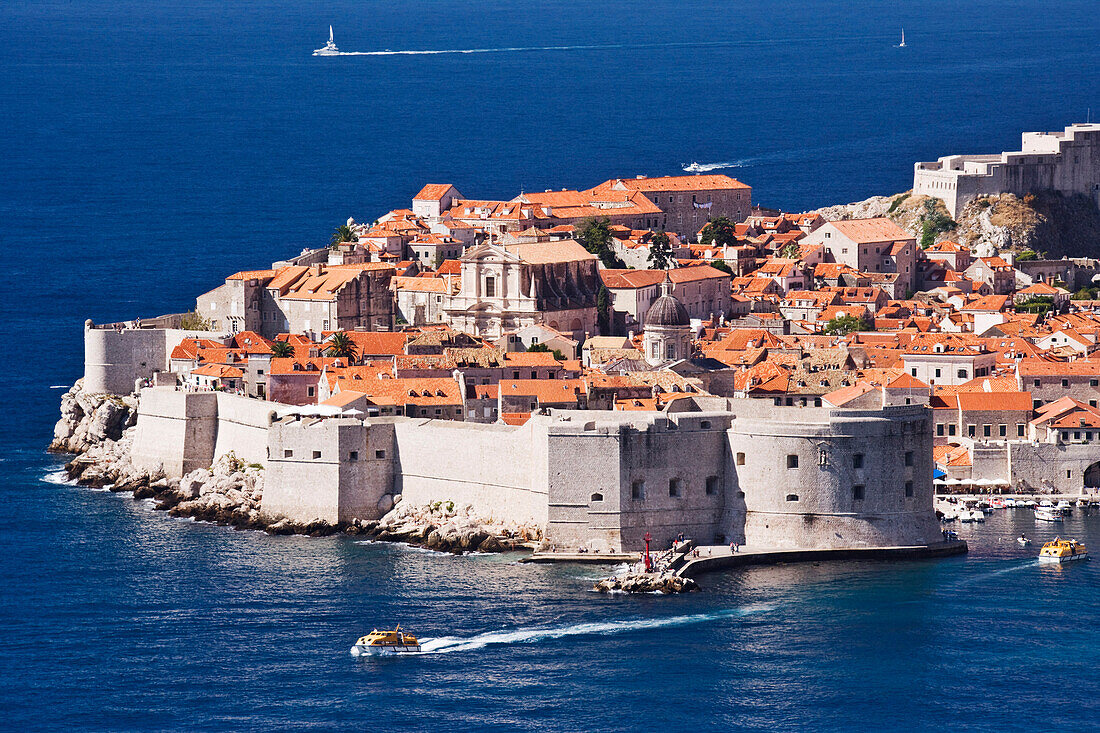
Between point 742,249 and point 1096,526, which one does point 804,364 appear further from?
point 742,249

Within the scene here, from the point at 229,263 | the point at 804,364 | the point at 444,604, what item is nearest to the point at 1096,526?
the point at 804,364

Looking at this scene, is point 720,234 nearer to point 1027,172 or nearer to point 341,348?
point 1027,172

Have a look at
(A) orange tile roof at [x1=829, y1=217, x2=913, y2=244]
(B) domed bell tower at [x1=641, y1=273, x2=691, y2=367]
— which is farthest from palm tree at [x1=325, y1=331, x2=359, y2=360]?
(A) orange tile roof at [x1=829, y1=217, x2=913, y2=244]

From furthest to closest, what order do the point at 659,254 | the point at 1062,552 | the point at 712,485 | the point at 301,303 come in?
the point at 659,254, the point at 301,303, the point at 712,485, the point at 1062,552

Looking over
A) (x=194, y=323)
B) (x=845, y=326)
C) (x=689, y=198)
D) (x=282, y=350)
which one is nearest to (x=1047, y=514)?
(x=845, y=326)

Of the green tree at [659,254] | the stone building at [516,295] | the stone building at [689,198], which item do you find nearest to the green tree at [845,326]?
the green tree at [659,254]

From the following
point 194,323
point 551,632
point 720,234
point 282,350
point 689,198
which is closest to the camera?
point 551,632
